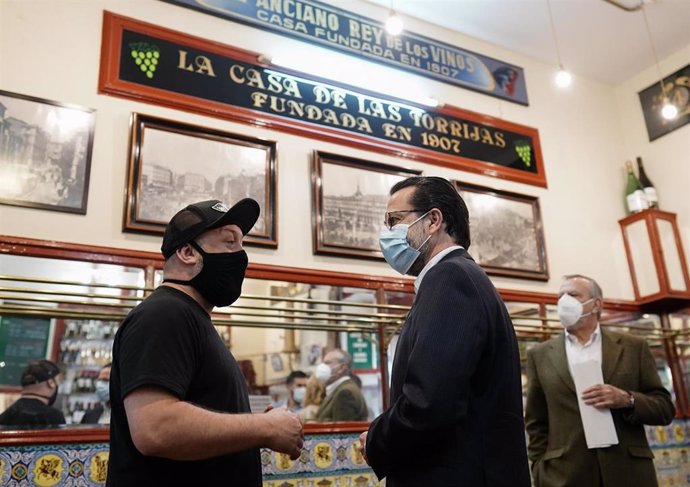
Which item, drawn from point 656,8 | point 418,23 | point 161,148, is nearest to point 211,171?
point 161,148

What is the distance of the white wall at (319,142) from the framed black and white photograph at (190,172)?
80 millimetres

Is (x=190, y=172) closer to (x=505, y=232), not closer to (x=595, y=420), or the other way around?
(x=505, y=232)

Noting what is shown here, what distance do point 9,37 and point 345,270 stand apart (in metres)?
2.50

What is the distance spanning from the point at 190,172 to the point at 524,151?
10.2 feet

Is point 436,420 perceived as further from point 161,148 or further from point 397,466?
point 161,148

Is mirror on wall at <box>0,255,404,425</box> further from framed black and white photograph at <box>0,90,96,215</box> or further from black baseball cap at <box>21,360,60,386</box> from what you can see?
framed black and white photograph at <box>0,90,96,215</box>

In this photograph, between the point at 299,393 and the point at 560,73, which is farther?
the point at 560,73

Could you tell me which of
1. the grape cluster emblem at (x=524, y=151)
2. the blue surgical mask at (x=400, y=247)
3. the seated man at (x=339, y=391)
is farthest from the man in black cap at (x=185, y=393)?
the grape cluster emblem at (x=524, y=151)

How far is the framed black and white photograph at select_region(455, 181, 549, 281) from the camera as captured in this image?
15.9ft

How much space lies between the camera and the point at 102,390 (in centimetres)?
368

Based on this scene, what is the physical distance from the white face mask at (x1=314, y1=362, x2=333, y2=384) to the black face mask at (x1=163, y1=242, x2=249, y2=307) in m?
2.48

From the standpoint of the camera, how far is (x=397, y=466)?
1620 mm

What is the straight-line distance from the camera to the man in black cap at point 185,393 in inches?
57.0

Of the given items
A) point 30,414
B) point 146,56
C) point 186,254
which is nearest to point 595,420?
point 186,254
